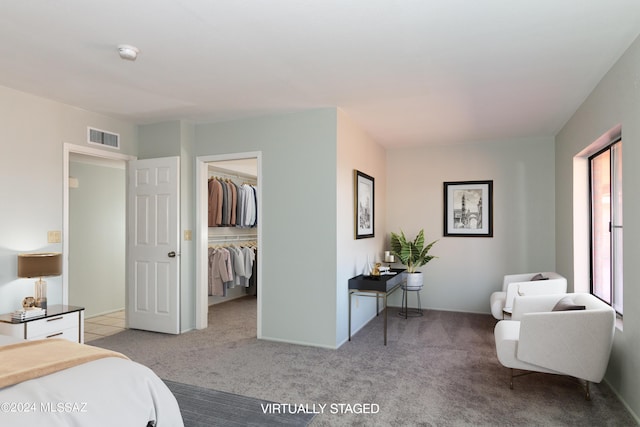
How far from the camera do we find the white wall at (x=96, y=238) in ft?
18.1

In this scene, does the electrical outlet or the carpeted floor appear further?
the electrical outlet

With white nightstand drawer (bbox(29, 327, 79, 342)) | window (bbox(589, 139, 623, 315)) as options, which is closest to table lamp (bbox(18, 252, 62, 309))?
white nightstand drawer (bbox(29, 327, 79, 342))

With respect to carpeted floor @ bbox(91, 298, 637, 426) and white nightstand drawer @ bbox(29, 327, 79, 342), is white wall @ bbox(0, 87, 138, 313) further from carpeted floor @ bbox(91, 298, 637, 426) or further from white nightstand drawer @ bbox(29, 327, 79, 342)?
carpeted floor @ bbox(91, 298, 637, 426)

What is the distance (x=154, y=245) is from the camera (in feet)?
15.6

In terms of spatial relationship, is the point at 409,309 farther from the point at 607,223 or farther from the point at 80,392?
the point at 80,392

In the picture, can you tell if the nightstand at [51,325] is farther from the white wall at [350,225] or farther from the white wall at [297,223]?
the white wall at [350,225]

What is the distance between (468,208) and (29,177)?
5287mm

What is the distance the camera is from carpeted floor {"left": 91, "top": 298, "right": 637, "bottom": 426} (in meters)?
2.69

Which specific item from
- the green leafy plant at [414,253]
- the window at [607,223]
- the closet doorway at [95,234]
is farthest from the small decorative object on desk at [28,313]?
the window at [607,223]

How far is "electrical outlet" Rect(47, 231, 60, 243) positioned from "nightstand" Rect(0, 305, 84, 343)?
63 cm

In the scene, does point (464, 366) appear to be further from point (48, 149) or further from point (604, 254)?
point (48, 149)

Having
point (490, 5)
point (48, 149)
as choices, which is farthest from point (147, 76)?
point (490, 5)

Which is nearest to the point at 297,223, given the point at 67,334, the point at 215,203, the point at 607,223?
the point at 215,203

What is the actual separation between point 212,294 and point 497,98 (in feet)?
14.8
